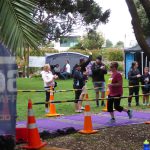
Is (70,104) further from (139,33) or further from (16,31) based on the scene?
(16,31)

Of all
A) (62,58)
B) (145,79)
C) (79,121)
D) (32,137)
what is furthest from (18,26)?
(62,58)

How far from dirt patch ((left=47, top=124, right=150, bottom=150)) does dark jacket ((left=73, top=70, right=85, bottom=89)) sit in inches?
155

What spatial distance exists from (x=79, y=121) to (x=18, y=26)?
6711 mm

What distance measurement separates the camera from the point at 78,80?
14.1m

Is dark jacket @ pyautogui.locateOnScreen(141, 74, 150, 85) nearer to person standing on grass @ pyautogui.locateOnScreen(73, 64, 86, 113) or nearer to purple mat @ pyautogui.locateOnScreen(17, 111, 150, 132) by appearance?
purple mat @ pyautogui.locateOnScreen(17, 111, 150, 132)

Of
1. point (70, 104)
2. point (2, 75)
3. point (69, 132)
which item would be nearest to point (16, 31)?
point (2, 75)

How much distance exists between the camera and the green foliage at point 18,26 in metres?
5.28

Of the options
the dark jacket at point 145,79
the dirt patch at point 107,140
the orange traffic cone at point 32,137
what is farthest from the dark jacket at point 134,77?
the orange traffic cone at point 32,137

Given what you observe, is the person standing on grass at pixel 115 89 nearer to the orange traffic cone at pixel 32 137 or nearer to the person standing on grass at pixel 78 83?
the person standing on grass at pixel 78 83

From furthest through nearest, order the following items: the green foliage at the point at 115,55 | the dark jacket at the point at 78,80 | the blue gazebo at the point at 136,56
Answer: the green foliage at the point at 115,55
the blue gazebo at the point at 136,56
the dark jacket at the point at 78,80

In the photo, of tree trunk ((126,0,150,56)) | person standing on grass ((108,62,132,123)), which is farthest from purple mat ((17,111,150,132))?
tree trunk ((126,0,150,56))

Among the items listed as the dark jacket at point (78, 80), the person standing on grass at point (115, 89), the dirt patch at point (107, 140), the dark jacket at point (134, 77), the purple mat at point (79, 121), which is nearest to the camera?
the dirt patch at point (107, 140)

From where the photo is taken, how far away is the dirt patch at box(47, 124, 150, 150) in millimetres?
8422

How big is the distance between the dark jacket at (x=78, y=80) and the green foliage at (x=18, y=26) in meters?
8.46
